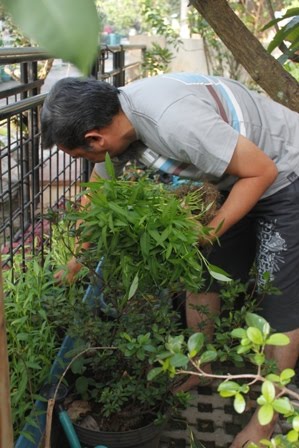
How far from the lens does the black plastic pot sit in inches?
70.6

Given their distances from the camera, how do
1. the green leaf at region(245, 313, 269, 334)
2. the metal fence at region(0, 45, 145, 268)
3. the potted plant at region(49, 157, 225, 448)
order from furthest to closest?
the metal fence at region(0, 45, 145, 268), the potted plant at region(49, 157, 225, 448), the green leaf at region(245, 313, 269, 334)

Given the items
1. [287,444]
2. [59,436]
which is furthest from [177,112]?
[59,436]

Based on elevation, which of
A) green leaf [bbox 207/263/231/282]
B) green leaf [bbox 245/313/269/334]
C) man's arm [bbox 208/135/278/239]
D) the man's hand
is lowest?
the man's hand

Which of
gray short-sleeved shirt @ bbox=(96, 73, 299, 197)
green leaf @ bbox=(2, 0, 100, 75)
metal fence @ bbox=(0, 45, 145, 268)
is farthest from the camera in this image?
metal fence @ bbox=(0, 45, 145, 268)

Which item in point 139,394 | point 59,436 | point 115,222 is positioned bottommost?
point 59,436

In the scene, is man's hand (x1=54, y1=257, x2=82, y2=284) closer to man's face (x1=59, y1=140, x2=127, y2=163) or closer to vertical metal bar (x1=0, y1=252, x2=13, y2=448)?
man's face (x1=59, y1=140, x2=127, y2=163)

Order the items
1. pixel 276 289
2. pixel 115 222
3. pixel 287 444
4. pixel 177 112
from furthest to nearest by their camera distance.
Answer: pixel 276 289 → pixel 177 112 → pixel 115 222 → pixel 287 444

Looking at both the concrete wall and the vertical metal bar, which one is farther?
the concrete wall

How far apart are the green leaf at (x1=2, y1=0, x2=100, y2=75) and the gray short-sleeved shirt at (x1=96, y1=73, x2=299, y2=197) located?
51.3 inches

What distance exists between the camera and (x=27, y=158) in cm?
307

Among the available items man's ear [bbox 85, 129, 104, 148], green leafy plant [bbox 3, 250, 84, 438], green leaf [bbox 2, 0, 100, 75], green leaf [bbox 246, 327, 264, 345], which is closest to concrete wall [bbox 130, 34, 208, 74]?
green leafy plant [bbox 3, 250, 84, 438]

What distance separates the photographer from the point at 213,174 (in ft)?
5.79

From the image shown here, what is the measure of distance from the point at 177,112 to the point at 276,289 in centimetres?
68

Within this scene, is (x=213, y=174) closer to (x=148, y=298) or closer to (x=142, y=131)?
(x=142, y=131)
